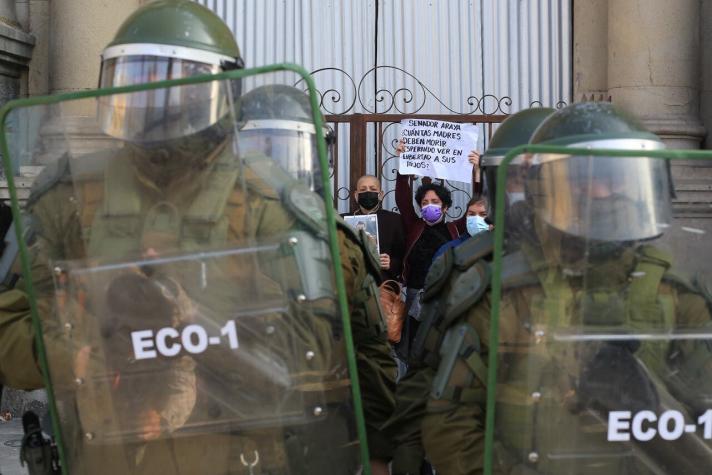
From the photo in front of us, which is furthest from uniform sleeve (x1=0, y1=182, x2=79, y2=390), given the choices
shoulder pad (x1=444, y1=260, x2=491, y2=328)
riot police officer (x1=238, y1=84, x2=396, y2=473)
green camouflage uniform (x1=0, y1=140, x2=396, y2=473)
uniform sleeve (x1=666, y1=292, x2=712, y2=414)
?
uniform sleeve (x1=666, y1=292, x2=712, y2=414)

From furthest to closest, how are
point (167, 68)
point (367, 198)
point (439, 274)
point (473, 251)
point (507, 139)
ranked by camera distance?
point (367, 198)
point (507, 139)
point (439, 274)
point (473, 251)
point (167, 68)

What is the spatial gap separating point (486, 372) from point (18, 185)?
1307 millimetres

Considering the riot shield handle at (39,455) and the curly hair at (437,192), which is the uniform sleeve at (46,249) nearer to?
the riot shield handle at (39,455)

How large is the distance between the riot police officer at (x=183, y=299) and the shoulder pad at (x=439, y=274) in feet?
1.86

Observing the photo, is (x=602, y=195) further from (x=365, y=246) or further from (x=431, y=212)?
(x=431, y=212)

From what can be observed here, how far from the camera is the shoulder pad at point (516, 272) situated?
112 inches

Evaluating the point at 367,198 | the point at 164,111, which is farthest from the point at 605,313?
the point at 367,198

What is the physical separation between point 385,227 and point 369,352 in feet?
11.3

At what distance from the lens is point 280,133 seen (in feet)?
10.1

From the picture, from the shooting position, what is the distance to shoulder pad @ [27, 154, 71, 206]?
3.04m

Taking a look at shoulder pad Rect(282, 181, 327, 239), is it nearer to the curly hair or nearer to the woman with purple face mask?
the woman with purple face mask

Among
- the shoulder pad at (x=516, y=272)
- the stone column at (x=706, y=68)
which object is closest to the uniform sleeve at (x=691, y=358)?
the shoulder pad at (x=516, y=272)

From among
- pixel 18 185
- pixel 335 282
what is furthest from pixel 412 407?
pixel 18 185

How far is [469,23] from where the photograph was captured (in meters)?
9.16
